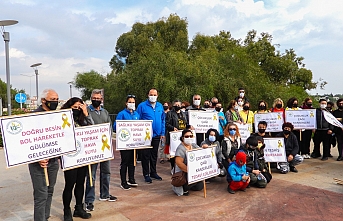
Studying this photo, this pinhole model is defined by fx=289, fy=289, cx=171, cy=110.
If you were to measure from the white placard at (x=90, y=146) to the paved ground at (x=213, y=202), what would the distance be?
0.95m

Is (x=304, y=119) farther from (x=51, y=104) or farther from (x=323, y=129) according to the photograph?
(x=51, y=104)

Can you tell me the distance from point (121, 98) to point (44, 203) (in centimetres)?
1405

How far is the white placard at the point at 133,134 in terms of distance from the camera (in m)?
6.16

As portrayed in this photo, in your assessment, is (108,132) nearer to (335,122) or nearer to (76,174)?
(76,174)

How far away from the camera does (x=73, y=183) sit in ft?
14.9

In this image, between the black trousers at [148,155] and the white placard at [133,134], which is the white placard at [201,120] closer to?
the black trousers at [148,155]

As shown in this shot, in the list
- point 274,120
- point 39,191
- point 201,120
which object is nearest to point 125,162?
point 39,191

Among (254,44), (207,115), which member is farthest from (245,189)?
(254,44)

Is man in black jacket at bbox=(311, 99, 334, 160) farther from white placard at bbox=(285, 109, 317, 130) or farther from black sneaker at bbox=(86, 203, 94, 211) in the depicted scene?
black sneaker at bbox=(86, 203, 94, 211)

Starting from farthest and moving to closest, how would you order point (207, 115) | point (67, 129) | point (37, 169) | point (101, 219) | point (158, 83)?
point (158, 83), point (207, 115), point (101, 219), point (67, 129), point (37, 169)

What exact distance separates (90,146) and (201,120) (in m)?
3.54

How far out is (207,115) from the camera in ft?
25.6

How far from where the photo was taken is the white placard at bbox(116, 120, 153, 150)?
6164 millimetres

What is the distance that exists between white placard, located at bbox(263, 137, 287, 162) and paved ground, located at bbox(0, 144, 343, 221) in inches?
18.4
